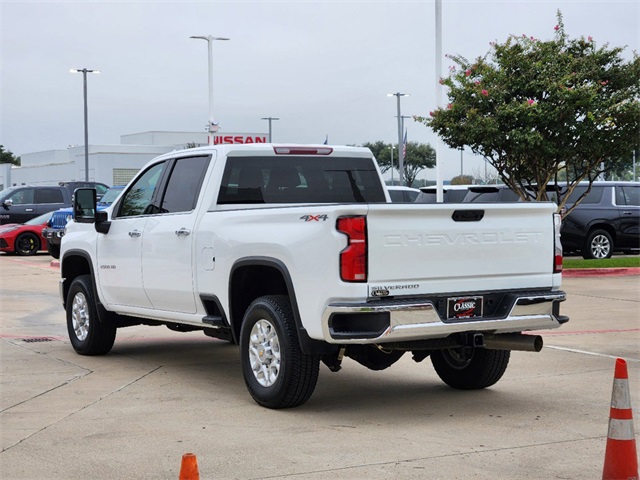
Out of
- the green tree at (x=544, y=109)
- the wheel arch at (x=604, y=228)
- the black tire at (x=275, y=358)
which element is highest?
the green tree at (x=544, y=109)

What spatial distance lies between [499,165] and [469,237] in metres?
15.5

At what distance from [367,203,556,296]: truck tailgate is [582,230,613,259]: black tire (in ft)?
51.0

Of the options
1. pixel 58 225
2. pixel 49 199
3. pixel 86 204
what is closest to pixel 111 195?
pixel 58 225

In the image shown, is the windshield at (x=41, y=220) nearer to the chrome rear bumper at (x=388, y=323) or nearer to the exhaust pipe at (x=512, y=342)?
the exhaust pipe at (x=512, y=342)

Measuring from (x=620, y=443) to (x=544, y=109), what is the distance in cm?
1643

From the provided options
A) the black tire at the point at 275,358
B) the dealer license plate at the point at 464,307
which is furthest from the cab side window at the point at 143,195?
the dealer license plate at the point at 464,307

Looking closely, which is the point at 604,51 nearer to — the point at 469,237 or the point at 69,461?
the point at 469,237

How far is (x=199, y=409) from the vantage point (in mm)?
7895

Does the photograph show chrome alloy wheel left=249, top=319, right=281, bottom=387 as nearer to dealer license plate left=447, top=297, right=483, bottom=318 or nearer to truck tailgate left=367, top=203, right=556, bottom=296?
truck tailgate left=367, top=203, right=556, bottom=296

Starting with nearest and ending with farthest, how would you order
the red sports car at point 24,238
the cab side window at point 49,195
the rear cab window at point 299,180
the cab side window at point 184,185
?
the rear cab window at point 299,180 → the cab side window at point 184,185 → the red sports car at point 24,238 → the cab side window at point 49,195

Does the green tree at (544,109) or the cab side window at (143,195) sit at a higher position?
the green tree at (544,109)

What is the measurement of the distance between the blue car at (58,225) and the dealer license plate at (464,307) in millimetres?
16778

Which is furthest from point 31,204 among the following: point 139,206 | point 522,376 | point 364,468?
point 364,468

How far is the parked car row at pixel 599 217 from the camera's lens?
22781mm
